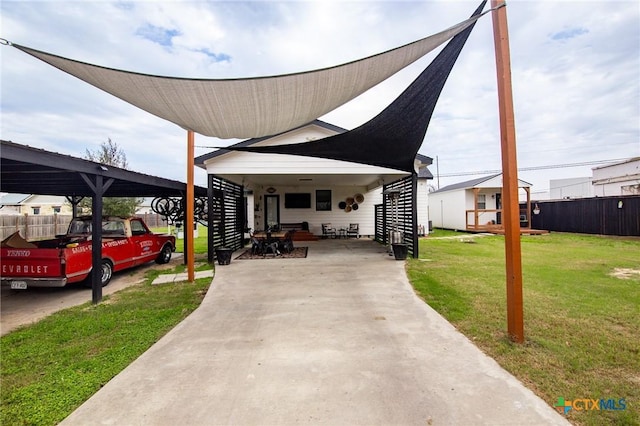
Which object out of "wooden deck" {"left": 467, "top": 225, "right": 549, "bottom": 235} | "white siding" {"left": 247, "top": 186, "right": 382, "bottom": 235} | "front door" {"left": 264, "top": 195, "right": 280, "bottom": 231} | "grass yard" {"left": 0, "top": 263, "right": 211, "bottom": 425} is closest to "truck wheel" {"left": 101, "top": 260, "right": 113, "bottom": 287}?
"grass yard" {"left": 0, "top": 263, "right": 211, "bottom": 425}

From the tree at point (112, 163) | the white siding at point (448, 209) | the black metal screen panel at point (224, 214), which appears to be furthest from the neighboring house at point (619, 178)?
the tree at point (112, 163)

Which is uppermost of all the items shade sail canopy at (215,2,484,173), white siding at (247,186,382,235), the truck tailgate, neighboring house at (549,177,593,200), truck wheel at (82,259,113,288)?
neighboring house at (549,177,593,200)

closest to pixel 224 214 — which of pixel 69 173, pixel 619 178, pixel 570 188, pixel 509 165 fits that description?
pixel 69 173

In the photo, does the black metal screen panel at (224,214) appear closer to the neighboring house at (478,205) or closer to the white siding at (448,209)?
the neighboring house at (478,205)

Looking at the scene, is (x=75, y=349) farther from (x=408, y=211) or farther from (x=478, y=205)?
(x=478, y=205)

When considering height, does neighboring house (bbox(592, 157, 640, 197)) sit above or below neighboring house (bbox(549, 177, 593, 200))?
Result: below

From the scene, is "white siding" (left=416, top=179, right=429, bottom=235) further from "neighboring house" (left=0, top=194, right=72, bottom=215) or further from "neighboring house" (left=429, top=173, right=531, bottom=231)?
"neighboring house" (left=0, top=194, right=72, bottom=215)

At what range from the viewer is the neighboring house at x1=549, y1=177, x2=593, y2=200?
3384cm

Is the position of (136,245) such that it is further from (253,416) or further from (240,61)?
(253,416)

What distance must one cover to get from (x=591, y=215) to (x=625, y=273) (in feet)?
33.0

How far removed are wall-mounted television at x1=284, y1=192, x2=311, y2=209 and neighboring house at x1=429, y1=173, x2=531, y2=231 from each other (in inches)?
363

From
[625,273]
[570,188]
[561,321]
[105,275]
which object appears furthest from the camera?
[570,188]

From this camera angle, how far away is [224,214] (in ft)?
31.6

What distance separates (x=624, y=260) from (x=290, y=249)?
357 inches
